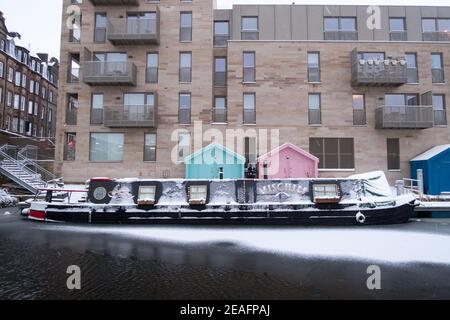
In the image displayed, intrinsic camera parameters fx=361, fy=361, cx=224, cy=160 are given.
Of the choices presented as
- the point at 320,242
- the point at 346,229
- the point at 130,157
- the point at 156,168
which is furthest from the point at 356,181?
the point at 130,157

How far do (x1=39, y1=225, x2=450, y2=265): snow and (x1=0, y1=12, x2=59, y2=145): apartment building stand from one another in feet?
99.7

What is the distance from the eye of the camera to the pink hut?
80.8 feet

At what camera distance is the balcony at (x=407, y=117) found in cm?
2512

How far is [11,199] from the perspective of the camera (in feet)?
75.5

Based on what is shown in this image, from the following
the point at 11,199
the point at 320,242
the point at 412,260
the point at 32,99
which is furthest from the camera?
the point at 32,99

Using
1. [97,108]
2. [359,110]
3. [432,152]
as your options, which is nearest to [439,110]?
[432,152]

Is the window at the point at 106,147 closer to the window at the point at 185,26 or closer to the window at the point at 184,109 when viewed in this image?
the window at the point at 184,109

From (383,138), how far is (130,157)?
60.7 ft

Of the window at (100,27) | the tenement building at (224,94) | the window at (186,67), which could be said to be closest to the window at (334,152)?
the tenement building at (224,94)

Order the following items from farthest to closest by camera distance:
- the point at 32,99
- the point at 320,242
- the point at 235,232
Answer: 1. the point at 32,99
2. the point at 235,232
3. the point at 320,242

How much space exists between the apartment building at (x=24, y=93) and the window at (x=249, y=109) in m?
23.9

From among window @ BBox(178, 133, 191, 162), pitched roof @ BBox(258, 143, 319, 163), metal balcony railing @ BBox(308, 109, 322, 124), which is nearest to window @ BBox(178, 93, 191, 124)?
window @ BBox(178, 133, 191, 162)

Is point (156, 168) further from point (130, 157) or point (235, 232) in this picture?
point (235, 232)

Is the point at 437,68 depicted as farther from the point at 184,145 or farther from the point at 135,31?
the point at 135,31
